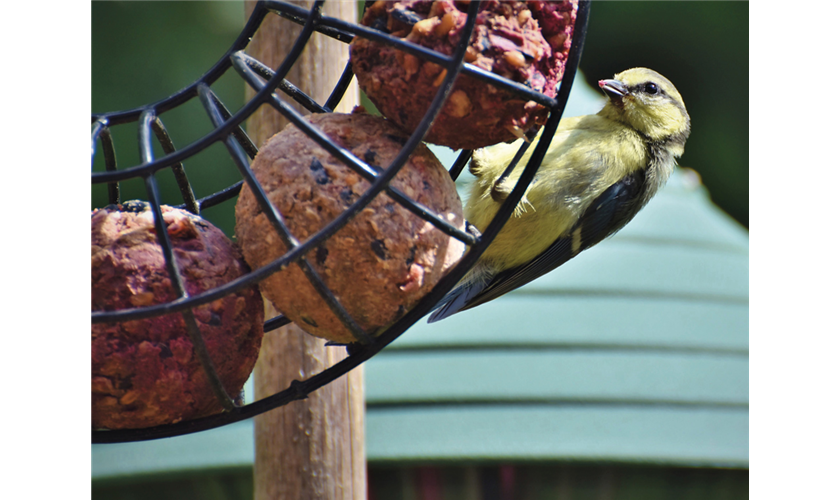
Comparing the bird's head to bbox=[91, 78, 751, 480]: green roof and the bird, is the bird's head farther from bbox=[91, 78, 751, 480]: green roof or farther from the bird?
bbox=[91, 78, 751, 480]: green roof

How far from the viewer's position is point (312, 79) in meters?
1.24

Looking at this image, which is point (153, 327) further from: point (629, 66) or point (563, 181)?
point (629, 66)

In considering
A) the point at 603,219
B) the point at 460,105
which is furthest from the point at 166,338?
the point at 603,219

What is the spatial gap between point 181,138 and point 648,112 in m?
2.32

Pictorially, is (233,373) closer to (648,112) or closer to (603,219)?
(603,219)

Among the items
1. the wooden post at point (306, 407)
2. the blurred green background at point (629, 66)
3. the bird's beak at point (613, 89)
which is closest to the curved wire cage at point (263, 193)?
the wooden post at point (306, 407)

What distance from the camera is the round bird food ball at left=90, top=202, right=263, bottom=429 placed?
29.0 inches

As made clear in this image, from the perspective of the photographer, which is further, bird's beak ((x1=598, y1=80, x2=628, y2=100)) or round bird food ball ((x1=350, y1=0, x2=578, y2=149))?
bird's beak ((x1=598, y1=80, x2=628, y2=100))

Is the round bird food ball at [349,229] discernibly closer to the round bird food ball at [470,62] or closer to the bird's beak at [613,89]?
the round bird food ball at [470,62]

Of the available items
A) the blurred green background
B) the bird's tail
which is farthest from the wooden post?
the blurred green background

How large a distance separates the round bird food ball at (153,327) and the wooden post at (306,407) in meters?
0.46

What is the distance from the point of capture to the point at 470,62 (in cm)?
74

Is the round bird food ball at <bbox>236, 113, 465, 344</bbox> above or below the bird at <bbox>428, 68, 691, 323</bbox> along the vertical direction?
below

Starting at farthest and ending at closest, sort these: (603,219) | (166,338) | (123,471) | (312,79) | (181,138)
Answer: (181,138) < (123,471) < (603,219) < (312,79) < (166,338)
